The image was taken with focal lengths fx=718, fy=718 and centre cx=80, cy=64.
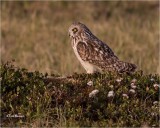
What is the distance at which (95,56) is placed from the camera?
11102 millimetres

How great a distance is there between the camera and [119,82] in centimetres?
1012

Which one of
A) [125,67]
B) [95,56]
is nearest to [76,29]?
[95,56]

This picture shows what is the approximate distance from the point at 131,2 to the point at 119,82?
14.4 metres

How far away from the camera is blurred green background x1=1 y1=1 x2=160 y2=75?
17.2 metres

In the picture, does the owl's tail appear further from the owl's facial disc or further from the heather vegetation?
the owl's facial disc

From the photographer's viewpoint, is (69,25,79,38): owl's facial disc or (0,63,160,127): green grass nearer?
(0,63,160,127): green grass

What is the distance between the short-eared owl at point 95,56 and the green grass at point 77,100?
1.28 feet

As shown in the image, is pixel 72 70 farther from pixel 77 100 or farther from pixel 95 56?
pixel 77 100

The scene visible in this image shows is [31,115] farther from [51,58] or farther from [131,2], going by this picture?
[131,2]

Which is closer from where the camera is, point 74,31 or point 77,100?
point 77,100

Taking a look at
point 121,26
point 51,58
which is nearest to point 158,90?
point 51,58

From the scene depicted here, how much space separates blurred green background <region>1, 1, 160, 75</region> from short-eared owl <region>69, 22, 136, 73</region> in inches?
150

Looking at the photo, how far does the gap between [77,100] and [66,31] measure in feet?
35.5

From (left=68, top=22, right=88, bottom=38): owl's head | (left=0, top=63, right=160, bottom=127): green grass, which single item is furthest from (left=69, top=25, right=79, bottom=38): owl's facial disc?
(left=0, top=63, right=160, bottom=127): green grass
